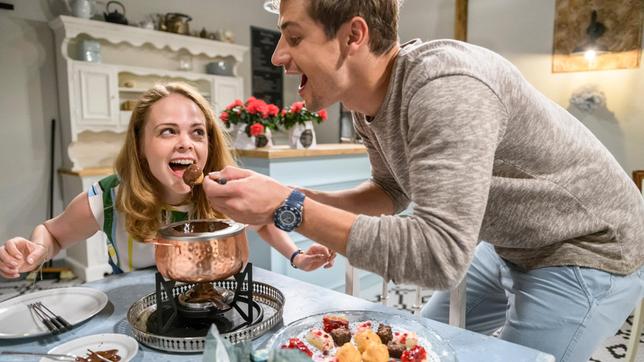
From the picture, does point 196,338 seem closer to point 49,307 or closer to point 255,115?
point 49,307

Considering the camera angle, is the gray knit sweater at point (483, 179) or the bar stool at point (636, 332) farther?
the bar stool at point (636, 332)

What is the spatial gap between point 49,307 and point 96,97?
10.9ft

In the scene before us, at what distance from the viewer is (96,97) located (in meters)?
4.00

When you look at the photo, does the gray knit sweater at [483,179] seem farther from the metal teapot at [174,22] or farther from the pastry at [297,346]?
the metal teapot at [174,22]

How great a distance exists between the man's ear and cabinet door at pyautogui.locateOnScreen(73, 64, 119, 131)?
3665 millimetres

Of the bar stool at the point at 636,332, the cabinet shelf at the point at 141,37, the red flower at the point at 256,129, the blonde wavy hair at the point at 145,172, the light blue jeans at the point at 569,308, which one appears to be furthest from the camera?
the cabinet shelf at the point at 141,37

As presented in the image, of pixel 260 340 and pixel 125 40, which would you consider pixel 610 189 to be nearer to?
pixel 260 340

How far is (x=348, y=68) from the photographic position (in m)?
0.99

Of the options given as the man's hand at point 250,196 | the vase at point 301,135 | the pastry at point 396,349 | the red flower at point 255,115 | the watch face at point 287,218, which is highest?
the red flower at point 255,115

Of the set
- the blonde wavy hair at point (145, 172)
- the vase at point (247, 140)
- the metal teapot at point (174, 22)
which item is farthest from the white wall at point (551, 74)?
the blonde wavy hair at point (145, 172)

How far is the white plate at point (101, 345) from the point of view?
0.89m

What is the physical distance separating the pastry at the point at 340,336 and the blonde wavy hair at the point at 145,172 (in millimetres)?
711

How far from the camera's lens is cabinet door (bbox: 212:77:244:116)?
15.8 feet

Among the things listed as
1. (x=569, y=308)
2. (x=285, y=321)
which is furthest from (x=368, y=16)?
(x=569, y=308)
